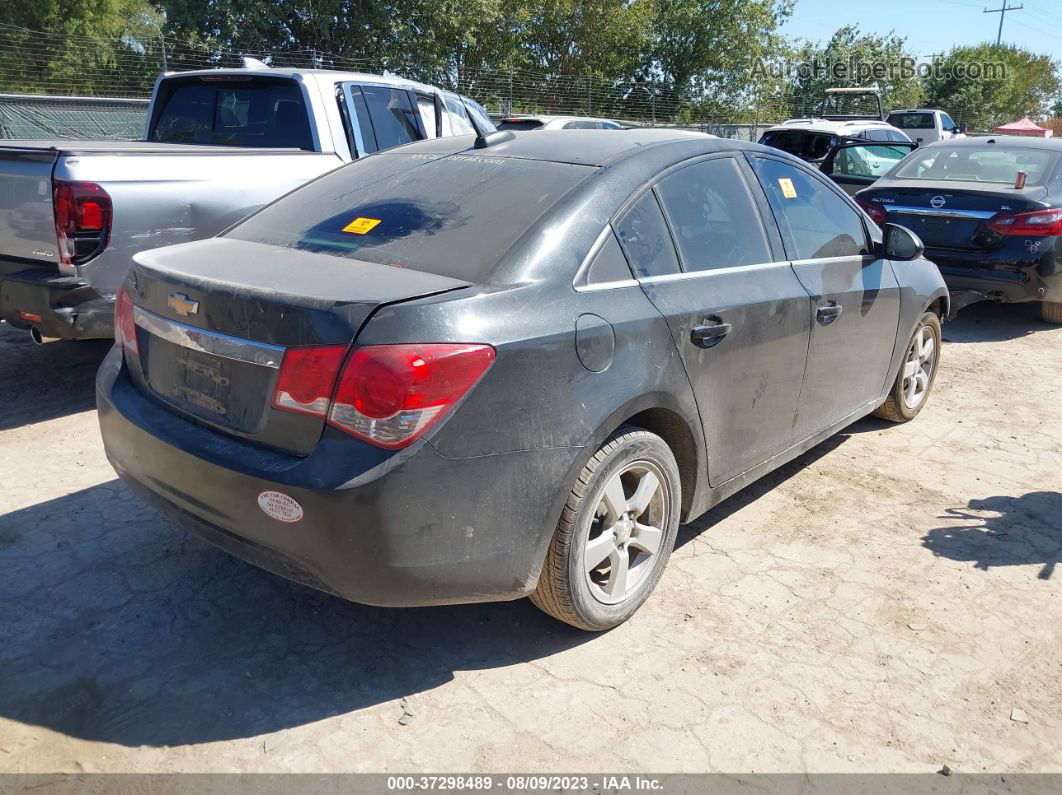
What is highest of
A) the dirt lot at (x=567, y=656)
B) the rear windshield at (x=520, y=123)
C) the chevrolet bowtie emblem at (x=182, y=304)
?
the rear windshield at (x=520, y=123)

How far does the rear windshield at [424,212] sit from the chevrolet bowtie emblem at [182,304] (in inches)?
18.8

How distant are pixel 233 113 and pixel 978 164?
263 inches

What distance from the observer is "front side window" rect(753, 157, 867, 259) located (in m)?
3.90

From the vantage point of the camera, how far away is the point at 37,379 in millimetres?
5688

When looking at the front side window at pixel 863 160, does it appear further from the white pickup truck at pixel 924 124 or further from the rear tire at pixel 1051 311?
the white pickup truck at pixel 924 124

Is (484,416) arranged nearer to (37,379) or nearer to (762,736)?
(762,736)

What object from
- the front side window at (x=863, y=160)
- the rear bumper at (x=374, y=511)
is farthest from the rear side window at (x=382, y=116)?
the front side window at (x=863, y=160)

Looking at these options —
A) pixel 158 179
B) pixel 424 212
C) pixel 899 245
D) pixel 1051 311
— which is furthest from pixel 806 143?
pixel 424 212

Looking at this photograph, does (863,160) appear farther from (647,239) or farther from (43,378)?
→ (43,378)

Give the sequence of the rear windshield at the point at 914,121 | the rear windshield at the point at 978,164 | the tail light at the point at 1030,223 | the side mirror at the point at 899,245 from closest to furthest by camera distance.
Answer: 1. the side mirror at the point at 899,245
2. the tail light at the point at 1030,223
3. the rear windshield at the point at 978,164
4. the rear windshield at the point at 914,121

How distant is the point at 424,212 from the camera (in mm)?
3145

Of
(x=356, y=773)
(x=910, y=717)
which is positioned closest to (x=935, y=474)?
(x=910, y=717)

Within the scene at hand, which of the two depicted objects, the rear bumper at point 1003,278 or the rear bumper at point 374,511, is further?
the rear bumper at point 1003,278

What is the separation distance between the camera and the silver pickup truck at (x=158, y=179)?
15.2 feet
